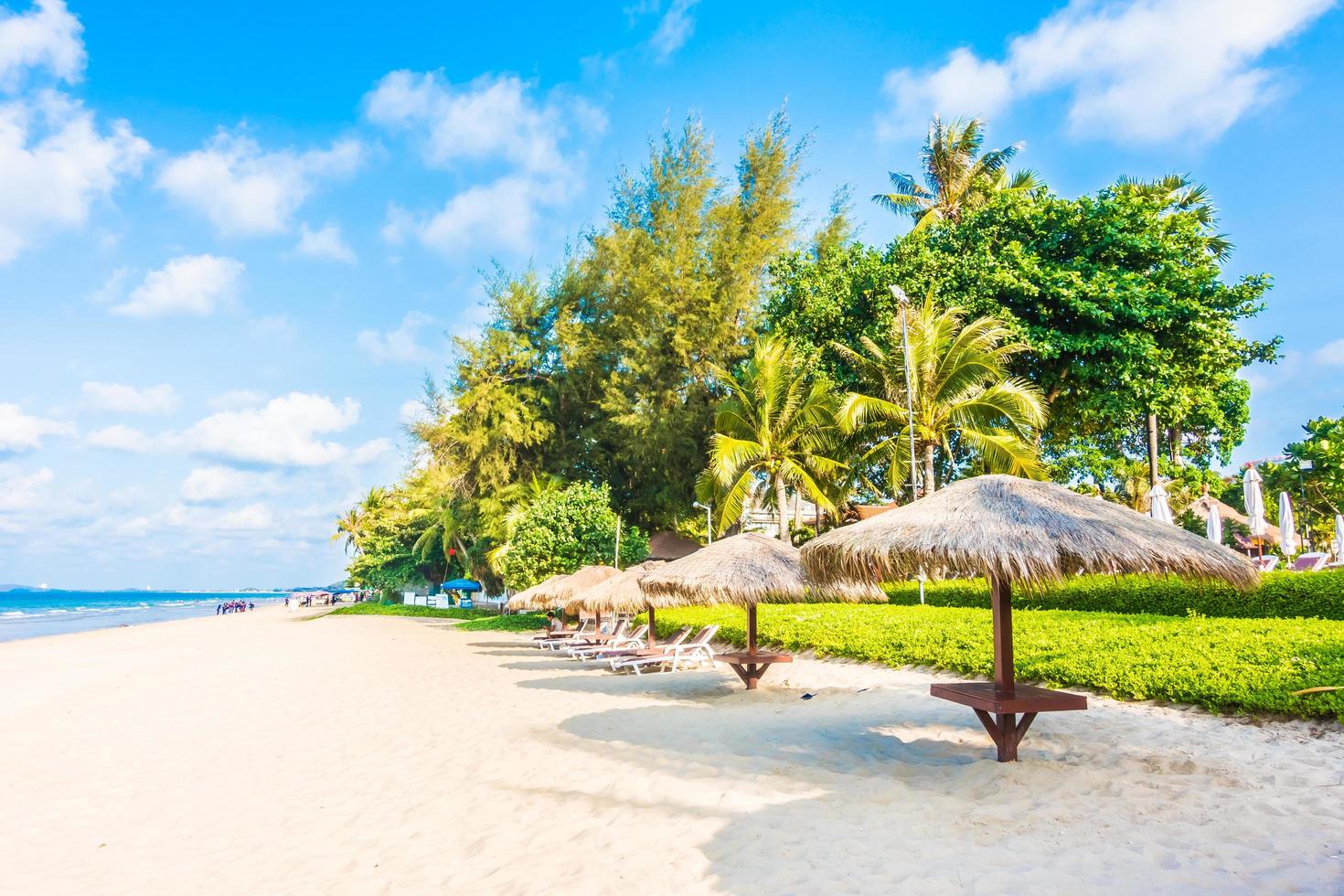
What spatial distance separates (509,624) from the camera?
2831cm

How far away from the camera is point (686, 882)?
4488 mm

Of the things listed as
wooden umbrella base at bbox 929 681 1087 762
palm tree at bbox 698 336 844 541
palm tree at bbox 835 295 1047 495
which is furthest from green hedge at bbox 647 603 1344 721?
palm tree at bbox 698 336 844 541

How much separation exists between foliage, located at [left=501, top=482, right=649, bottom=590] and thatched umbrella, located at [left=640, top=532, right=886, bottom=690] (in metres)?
11.2

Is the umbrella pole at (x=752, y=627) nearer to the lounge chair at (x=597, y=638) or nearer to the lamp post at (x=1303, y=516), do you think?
the lounge chair at (x=597, y=638)

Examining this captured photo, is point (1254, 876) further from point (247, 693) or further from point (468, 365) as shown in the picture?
point (468, 365)

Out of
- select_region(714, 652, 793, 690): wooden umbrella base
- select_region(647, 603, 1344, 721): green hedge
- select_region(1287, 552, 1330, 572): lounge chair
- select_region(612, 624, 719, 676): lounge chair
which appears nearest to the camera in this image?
select_region(647, 603, 1344, 721): green hedge

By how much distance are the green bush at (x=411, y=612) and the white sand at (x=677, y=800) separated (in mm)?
27263

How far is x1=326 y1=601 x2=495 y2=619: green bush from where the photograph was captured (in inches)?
1497

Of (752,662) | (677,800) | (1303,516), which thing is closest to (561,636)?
(752,662)

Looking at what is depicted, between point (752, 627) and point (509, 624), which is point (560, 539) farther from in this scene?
point (752, 627)

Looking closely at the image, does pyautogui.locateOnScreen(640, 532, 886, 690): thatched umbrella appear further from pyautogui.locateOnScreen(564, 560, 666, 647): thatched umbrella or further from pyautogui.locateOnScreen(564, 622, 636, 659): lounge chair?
pyautogui.locateOnScreen(564, 622, 636, 659): lounge chair

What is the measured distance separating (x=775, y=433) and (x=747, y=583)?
11372mm

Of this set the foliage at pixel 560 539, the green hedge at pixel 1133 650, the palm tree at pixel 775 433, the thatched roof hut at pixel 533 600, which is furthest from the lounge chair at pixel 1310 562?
the foliage at pixel 560 539

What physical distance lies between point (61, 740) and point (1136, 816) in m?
11.6
